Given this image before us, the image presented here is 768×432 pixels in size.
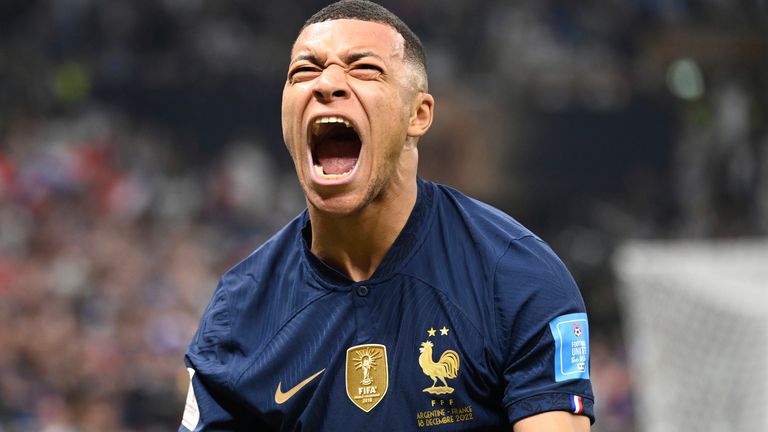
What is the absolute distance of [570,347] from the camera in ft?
9.49

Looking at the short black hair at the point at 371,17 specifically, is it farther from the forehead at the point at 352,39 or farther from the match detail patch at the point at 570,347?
the match detail patch at the point at 570,347

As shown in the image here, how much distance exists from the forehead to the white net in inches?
130

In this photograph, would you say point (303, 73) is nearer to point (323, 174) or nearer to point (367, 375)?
point (323, 174)

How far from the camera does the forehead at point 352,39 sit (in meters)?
3.08

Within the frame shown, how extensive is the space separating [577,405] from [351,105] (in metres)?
0.87

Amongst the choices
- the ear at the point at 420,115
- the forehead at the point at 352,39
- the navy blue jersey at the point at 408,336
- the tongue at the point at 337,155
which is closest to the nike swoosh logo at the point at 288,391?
the navy blue jersey at the point at 408,336

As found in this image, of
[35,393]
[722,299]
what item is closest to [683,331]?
[722,299]

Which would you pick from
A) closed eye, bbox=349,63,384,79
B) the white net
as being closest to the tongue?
closed eye, bbox=349,63,384,79

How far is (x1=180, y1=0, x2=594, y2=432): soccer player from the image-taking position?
2914 mm

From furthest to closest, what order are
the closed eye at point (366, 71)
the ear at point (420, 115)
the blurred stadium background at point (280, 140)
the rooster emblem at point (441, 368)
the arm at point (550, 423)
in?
the blurred stadium background at point (280, 140), the ear at point (420, 115), the closed eye at point (366, 71), the rooster emblem at point (441, 368), the arm at point (550, 423)

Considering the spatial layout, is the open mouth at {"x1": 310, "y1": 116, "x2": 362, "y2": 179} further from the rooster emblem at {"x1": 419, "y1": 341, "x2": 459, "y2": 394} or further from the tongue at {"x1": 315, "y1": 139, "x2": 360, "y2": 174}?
the rooster emblem at {"x1": 419, "y1": 341, "x2": 459, "y2": 394}

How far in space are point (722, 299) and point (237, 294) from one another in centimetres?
414

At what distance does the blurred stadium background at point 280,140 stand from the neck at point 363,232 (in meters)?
7.74

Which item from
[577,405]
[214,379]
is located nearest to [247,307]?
[214,379]
